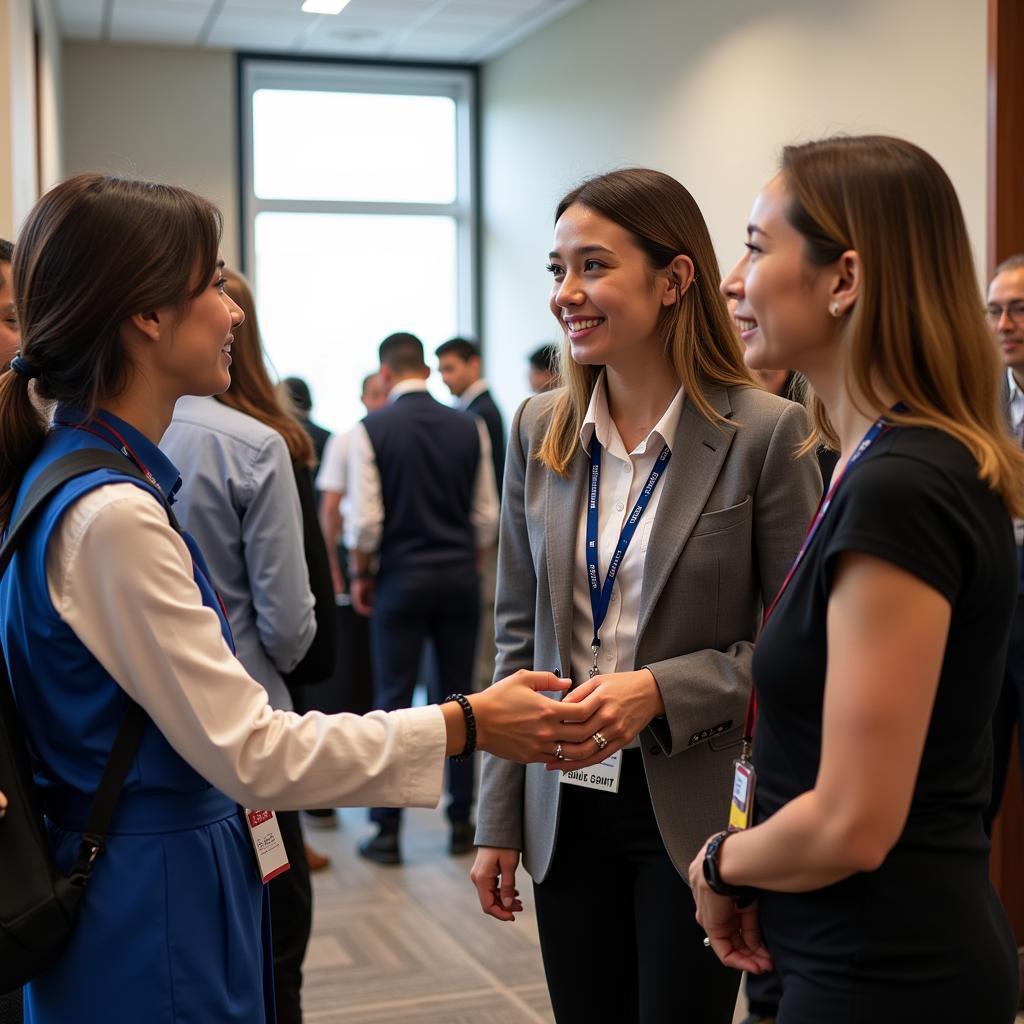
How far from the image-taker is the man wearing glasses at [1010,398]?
2988mm

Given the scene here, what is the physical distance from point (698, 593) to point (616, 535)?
0.48 feet

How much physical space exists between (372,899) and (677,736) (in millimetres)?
2629

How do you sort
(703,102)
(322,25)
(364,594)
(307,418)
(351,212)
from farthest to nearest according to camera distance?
(351,212) < (322,25) < (703,102) < (307,418) < (364,594)

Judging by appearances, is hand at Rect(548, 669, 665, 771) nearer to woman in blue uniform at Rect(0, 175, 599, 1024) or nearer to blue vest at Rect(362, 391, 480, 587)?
woman in blue uniform at Rect(0, 175, 599, 1024)

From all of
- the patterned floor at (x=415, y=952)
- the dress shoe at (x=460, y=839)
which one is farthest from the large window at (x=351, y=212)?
the patterned floor at (x=415, y=952)

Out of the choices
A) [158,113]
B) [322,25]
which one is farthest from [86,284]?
[158,113]

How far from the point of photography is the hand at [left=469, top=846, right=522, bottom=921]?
1807 millimetres

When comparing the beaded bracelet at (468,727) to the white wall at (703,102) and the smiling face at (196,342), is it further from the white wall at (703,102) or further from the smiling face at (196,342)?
the white wall at (703,102)

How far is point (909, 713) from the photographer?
109 centimetres

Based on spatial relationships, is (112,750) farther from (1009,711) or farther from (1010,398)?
(1010,398)

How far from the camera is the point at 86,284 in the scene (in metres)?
1.39

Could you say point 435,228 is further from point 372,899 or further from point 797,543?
point 797,543

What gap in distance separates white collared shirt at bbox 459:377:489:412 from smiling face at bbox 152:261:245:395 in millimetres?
4764

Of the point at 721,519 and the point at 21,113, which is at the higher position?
the point at 21,113
